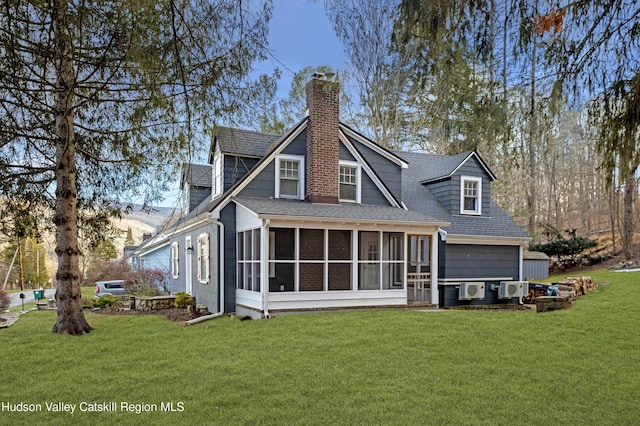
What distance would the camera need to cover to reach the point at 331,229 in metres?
11.1

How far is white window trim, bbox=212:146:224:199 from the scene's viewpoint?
1304 centimetres

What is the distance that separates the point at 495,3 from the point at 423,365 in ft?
16.0

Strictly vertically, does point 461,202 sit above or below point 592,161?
below

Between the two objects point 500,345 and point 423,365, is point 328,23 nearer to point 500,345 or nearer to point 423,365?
point 423,365

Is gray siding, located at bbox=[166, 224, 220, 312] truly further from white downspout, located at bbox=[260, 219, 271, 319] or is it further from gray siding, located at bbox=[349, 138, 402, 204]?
gray siding, located at bbox=[349, 138, 402, 204]

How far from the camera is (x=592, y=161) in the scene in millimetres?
29922

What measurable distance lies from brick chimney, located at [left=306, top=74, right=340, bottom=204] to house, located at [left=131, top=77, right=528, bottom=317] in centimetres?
3

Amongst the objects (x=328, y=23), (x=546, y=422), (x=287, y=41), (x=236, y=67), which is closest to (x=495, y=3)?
(x=328, y=23)

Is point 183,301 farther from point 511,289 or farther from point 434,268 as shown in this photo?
point 511,289

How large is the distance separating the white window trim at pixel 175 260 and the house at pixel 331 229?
1989 millimetres

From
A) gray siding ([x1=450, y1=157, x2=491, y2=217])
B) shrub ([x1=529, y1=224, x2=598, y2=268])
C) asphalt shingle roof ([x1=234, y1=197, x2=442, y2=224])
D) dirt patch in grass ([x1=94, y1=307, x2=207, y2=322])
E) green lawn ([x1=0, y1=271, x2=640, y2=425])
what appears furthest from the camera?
shrub ([x1=529, y1=224, x2=598, y2=268])

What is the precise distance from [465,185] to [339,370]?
10.3 m

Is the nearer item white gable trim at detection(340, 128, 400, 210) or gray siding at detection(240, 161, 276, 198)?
gray siding at detection(240, 161, 276, 198)

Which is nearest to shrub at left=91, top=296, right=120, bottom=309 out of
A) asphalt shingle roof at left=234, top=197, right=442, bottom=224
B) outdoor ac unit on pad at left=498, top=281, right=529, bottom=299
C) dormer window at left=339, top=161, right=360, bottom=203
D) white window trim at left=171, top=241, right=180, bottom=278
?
white window trim at left=171, top=241, right=180, bottom=278
